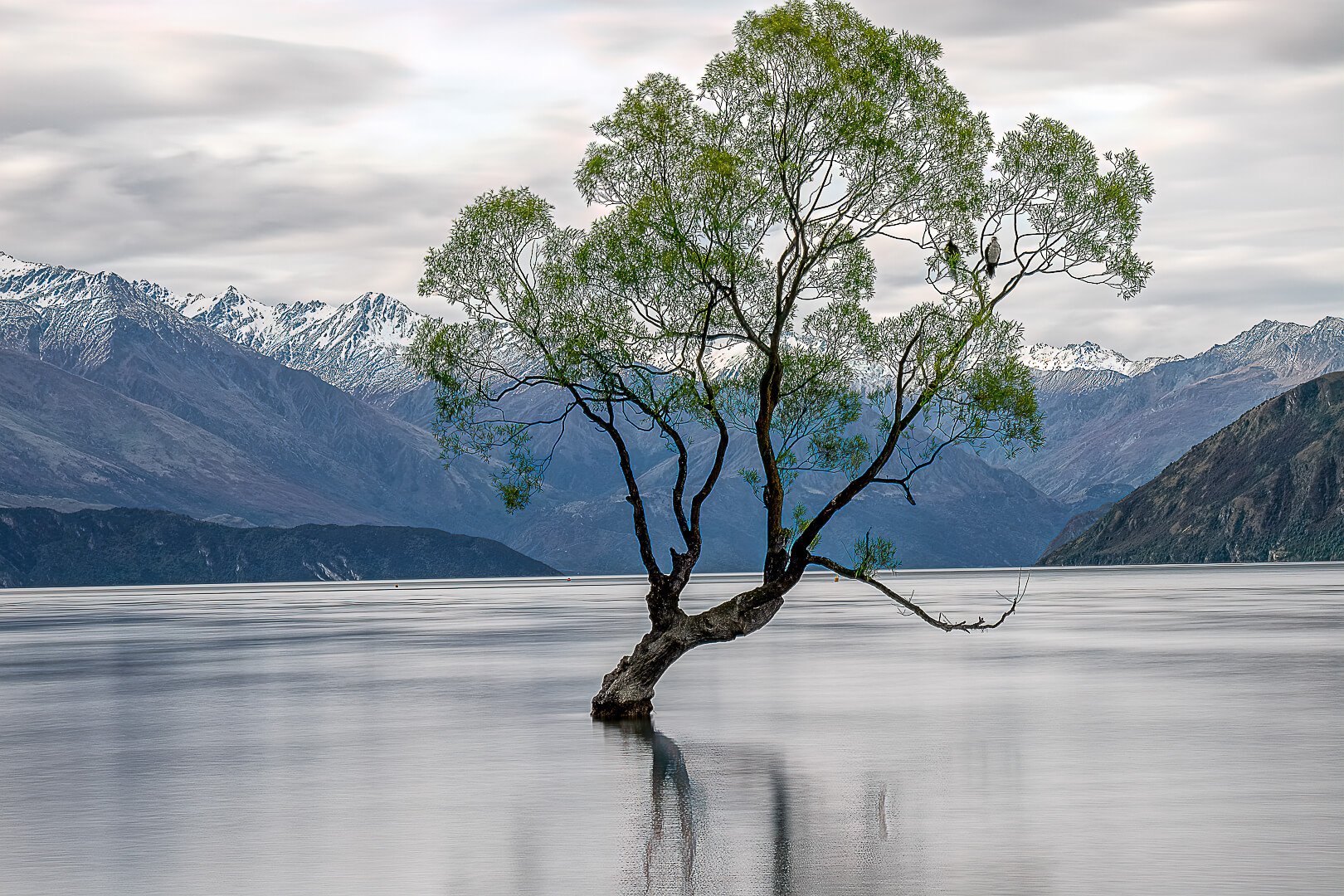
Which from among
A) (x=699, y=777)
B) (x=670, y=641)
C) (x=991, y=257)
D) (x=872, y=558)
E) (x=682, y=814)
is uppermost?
(x=991, y=257)

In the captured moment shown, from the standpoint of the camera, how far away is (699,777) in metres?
36.9

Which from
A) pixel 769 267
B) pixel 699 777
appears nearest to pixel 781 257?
pixel 769 267

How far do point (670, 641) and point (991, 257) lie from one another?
15.8 m

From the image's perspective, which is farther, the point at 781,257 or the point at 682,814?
the point at 781,257

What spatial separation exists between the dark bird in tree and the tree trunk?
11.9 meters

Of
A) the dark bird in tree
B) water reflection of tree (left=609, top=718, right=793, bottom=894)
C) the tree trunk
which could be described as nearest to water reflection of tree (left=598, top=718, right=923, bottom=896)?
water reflection of tree (left=609, top=718, right=793, bottom=894)

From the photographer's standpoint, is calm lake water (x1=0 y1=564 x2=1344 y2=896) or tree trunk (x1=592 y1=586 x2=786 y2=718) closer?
calm lake water (x1=0 y1=564 x2=1344 y2=896)

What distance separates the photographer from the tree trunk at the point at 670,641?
157 feet

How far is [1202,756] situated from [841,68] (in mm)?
22406

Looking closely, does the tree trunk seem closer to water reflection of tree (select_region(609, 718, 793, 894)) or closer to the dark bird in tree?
water reflection of tree (select_region(609, 718, 793, 894))

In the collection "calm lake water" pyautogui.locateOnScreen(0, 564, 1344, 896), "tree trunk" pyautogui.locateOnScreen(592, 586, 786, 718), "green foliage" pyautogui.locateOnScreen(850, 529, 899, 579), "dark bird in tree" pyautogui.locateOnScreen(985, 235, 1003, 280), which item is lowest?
"calm lake water" pyautogui.locateOnScreen(0, 564, 1344, 896)

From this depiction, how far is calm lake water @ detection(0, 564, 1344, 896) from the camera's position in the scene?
82.6 feet

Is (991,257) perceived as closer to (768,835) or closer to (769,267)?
(769,267)

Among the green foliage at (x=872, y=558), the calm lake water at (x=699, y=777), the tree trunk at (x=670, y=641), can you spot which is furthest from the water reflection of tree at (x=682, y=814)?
the green foliage at (x=872, y=558)
